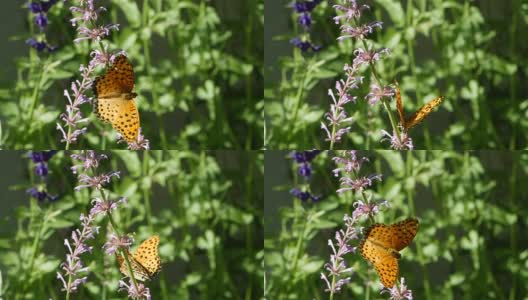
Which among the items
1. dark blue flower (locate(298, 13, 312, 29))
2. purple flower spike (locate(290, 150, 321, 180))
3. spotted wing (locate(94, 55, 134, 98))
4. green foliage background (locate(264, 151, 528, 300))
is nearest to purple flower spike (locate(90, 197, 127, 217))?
spotted wing (locate(94, 55, 134, 98))

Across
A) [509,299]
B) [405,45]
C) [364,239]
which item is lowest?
[509,299]

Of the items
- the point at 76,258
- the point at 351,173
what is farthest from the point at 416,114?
the point at 76,258

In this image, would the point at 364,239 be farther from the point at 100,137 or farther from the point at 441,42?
the point at 100,137

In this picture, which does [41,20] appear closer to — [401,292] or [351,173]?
[351,173]

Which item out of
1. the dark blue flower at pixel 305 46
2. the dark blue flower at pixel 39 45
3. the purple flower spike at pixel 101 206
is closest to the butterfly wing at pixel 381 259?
the dark blue flower at pixel 305 46

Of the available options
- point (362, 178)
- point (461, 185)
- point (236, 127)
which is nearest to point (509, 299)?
point (461, 185)

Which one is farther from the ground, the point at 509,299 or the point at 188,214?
the point at 188,214
